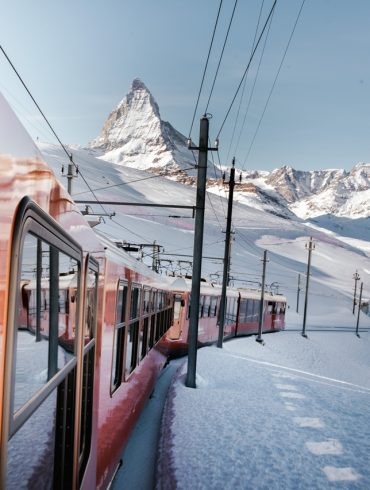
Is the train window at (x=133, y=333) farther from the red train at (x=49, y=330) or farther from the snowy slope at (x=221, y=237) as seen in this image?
the snowy slope at (x=221, y=237)

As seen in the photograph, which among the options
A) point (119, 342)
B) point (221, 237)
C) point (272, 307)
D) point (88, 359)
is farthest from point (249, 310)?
point (221, 237)

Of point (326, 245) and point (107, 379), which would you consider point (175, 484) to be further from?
point (326, 245)

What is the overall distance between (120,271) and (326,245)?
420 ft

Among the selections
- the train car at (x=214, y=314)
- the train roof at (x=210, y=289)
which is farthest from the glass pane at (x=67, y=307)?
the train roof at (x=210, y=289)

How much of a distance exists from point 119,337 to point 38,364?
304 centimetres

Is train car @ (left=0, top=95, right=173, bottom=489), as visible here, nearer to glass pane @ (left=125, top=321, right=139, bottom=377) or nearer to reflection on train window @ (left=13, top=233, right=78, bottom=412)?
reflection on train window @ (left=13, top=233, right=78, bottom=412)

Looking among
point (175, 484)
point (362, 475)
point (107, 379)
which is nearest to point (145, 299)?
point (175, 484)

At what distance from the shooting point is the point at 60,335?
2072mm

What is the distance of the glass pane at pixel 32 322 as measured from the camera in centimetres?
139

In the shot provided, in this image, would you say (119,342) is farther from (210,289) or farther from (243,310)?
(243,310)

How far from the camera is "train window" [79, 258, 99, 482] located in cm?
281

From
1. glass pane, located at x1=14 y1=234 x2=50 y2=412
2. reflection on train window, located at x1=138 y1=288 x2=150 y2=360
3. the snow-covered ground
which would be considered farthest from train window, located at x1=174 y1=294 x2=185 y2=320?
glass pane, located at x1=14 y1=234 x2=50 y2=412

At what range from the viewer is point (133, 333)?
18.5 feet

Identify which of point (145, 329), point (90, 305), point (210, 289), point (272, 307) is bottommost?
point (272, 307)
